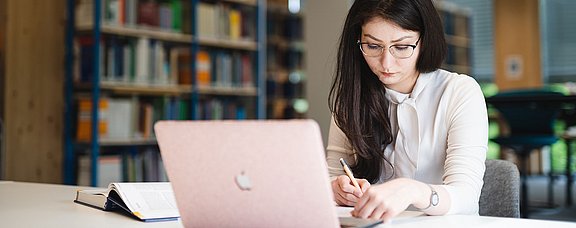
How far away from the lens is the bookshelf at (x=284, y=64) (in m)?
6.32

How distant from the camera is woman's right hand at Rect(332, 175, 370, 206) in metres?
1.32

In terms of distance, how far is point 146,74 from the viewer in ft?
13.9

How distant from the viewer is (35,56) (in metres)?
3.99

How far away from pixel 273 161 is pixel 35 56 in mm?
3477

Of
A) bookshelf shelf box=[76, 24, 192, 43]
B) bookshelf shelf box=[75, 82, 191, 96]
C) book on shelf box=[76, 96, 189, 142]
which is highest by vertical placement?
bookshelf shelf box=[76, 24, 192, 43]

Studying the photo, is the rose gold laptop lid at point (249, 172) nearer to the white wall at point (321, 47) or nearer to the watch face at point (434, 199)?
the watch face at point (434, 199)

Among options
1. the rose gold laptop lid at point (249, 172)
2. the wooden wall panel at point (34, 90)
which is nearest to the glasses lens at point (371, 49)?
the rose gold laptop lid at point (249, 172)

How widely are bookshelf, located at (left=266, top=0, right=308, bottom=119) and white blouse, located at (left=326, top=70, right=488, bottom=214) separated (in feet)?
15.0

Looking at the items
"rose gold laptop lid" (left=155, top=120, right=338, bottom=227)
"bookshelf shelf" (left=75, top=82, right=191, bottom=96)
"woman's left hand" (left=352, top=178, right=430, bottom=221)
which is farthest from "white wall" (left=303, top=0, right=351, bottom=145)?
"rose gold laptop lid" (left=155, top=120, right=338, bottom=227)

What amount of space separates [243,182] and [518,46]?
24.1ft

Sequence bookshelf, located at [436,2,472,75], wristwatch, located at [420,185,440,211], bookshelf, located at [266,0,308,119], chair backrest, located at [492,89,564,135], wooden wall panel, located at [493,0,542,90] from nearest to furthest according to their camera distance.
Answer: wristwatch, located at [420,185,440,211]
chair backrest, located at [492,89,564,135]
bookshelf, located at [266,0,308,119]
wooden wall panel, located at [493,0,542,90]
bookshelf, located at [436,2,472,75]

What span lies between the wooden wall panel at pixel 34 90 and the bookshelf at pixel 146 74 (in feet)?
0.41

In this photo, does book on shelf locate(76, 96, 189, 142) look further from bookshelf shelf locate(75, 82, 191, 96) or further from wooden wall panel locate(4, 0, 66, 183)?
wooden wall panel locate(4, 0, 66, 183)

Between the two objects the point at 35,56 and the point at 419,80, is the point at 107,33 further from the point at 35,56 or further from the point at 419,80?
the point at 419,80
